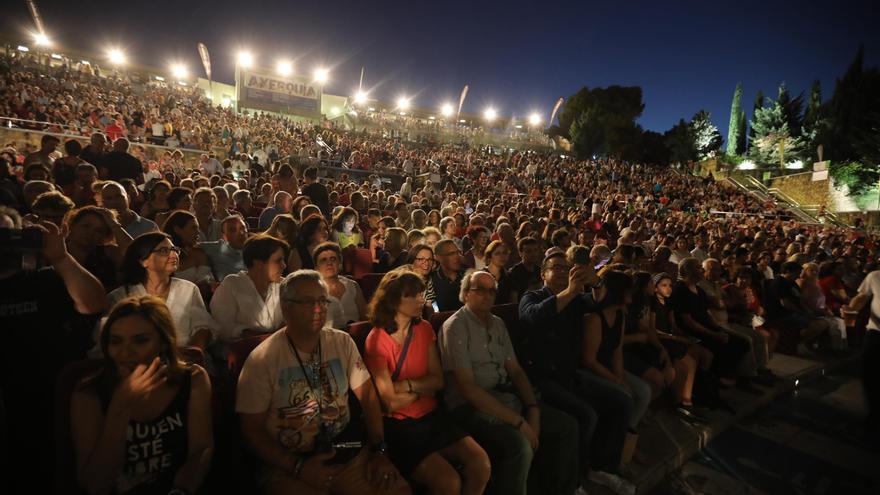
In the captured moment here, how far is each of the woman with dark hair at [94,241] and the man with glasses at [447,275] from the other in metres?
2.62

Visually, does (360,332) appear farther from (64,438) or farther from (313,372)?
(64,438)

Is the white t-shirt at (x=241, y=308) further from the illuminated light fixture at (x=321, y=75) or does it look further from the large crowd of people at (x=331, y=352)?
the illuminated light fixture at (x=321, y=75)

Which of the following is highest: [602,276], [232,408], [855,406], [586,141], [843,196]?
[586,141]

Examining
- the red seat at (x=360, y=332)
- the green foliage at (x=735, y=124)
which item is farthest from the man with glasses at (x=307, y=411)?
the green foliage at (x=735, y=124)

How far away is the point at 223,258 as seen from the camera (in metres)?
3.99

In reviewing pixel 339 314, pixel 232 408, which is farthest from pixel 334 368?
pixel 339 314

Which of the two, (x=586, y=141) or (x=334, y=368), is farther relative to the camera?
(x=586, y=141)

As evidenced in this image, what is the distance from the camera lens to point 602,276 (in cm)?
363

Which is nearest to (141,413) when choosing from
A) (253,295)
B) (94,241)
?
(253,295)

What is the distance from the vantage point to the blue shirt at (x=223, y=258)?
3926mm

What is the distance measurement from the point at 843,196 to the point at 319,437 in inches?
1449

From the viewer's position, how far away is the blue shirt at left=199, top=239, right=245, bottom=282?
3926 millimetres

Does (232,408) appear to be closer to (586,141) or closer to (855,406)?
(855,406)

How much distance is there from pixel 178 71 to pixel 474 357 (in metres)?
44.8
